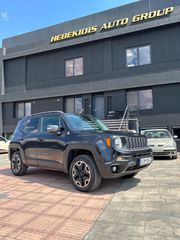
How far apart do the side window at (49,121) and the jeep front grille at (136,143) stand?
192 centimetres

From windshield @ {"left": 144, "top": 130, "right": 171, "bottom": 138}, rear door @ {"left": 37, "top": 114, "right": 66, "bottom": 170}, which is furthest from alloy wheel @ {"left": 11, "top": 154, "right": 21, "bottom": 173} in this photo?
windshield @ {"left": 144, "top": 130, "right": 171, "bottom": 138}

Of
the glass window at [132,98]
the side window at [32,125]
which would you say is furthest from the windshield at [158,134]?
the side window at [32,125]

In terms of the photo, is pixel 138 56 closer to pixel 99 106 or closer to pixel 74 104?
pixel 99 106

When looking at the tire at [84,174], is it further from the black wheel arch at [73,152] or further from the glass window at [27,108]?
the glass window at [27,108]

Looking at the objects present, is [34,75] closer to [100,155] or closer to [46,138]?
[46,138]

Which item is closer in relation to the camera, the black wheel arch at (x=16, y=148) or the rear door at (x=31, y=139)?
the rear door at (x=31, y=139)

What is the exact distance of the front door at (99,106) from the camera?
1712cm

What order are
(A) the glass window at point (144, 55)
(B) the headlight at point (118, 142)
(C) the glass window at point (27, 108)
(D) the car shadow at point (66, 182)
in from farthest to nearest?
1. (C) the glass window at point (27, 108)
2. (A) the glass window at point (144, 55)
3. (D) the car shadow at point (66, 182)
4. (B) the headlight at point (118, 142)

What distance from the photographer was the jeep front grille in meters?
4.90

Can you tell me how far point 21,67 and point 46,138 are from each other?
16.1 metres

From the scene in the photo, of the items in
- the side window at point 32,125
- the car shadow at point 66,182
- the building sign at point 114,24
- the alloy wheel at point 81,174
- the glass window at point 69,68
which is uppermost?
the building sign at point 114,24

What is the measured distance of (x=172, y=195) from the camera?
4.55 meters

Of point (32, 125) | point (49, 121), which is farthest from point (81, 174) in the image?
point (32, 125)

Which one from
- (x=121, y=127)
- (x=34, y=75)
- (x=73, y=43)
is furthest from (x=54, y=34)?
(x=121, y=127)
